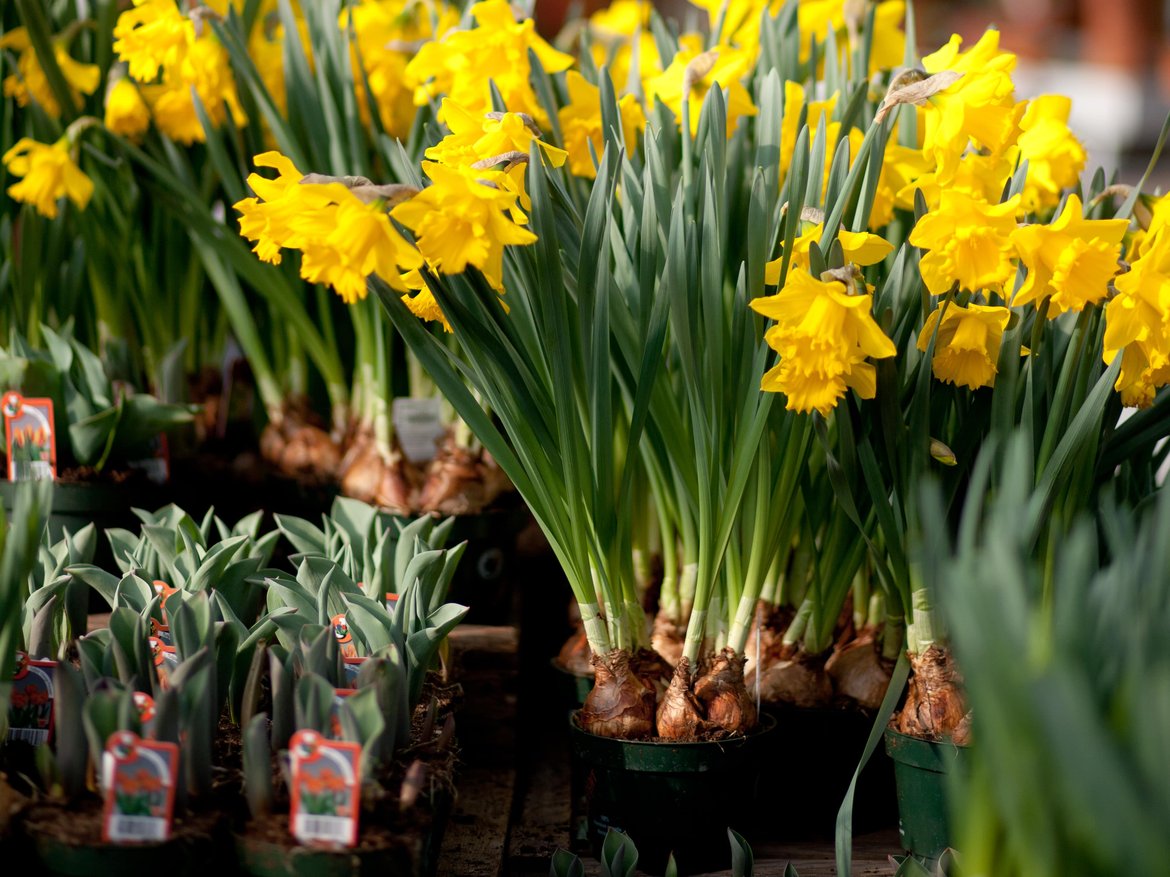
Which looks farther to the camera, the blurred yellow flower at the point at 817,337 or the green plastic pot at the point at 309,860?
the blurred yellow flower at the point at 817,337

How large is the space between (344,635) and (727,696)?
1.22 feet

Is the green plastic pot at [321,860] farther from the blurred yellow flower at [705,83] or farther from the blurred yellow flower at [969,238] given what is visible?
the blurred yellow flower at [705,83]

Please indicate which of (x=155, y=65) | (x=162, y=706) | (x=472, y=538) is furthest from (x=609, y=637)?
(x=155, y=65)

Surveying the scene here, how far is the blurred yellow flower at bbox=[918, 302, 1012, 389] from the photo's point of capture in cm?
95

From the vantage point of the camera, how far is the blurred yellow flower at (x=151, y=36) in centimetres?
131

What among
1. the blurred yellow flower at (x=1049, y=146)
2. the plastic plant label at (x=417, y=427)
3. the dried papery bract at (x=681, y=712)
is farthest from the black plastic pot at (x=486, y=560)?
the blurred yellow flower at (x=1049, y=146)

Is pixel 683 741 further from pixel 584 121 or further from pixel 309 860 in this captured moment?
pixel 584 121

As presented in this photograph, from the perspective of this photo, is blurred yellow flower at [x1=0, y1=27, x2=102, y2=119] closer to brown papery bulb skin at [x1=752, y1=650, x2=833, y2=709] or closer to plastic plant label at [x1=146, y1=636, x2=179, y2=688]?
plastic plant label at [x1=146, y1=636, x2=179, y2=688]

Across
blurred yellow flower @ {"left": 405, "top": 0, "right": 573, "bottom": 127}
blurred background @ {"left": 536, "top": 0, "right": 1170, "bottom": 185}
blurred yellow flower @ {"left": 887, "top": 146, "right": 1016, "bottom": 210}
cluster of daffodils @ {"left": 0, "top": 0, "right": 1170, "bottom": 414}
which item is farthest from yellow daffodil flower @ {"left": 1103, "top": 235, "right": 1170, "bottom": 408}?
blurred background @ {"left": 536, "top": 0, "right": 1170, "bottom": 185}

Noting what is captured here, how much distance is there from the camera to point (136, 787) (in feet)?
2.45

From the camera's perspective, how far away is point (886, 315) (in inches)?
39.3

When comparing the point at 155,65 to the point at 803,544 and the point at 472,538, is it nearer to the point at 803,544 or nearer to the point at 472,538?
the point at 472,538

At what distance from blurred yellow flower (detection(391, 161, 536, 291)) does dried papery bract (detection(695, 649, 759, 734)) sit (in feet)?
1.56

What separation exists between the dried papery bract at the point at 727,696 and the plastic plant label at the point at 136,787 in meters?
0.51
